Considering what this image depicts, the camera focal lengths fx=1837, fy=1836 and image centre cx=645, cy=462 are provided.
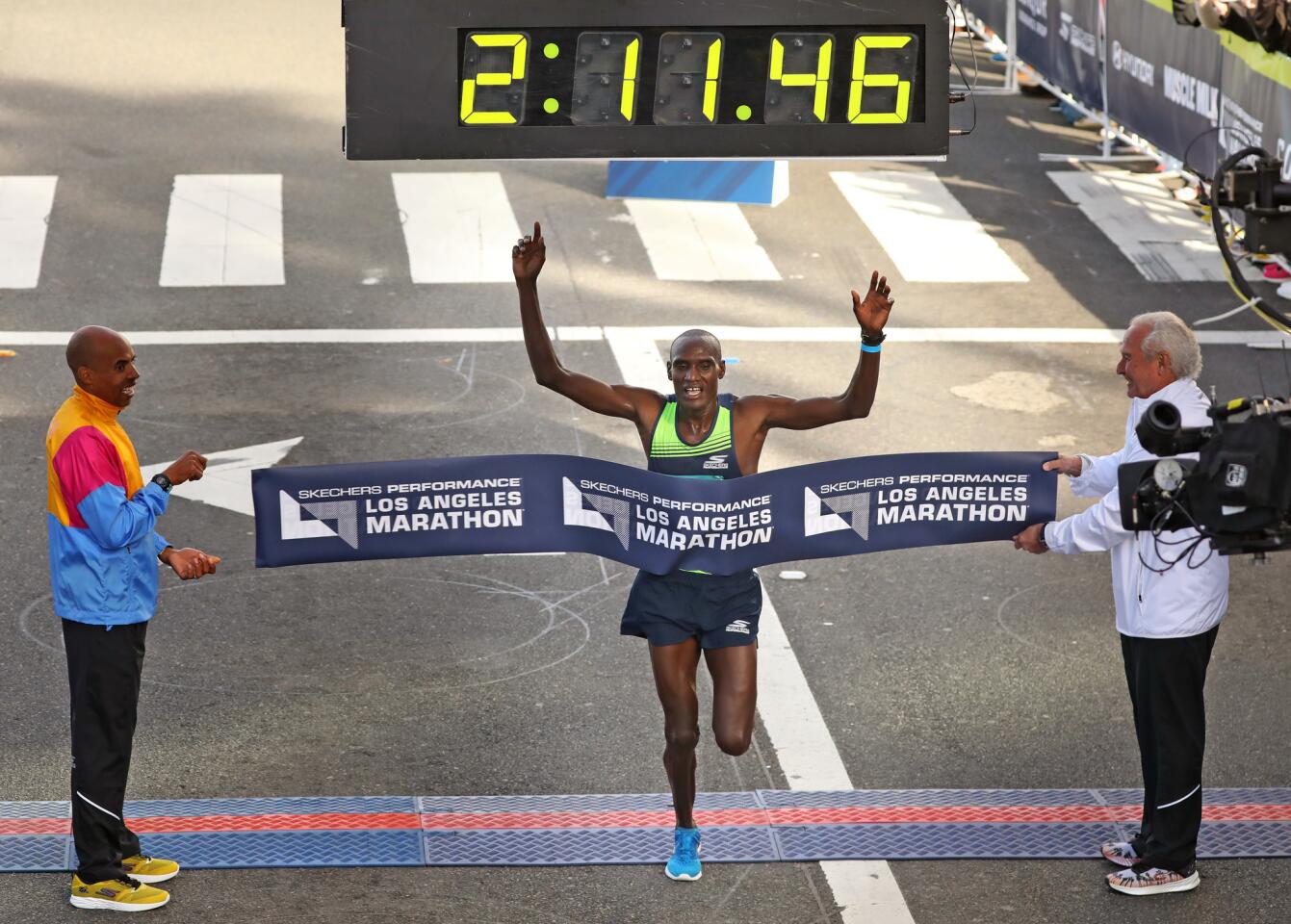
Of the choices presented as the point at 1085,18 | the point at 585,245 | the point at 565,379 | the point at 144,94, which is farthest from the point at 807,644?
the point at 144,94

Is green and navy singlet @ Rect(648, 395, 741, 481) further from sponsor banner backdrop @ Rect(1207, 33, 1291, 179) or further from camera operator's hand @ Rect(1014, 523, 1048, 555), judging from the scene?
sponsor banner backdrop @ Rect(1207, 33, 1291, 179)

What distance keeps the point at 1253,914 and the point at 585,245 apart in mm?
12200

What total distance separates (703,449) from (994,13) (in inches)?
783

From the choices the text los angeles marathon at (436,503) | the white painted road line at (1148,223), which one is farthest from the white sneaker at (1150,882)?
the white painted road line at (1148,223)

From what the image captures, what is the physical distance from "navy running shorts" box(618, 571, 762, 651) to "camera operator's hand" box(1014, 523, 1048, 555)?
122 cm

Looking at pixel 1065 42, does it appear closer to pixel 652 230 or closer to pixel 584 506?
pixel 652 230

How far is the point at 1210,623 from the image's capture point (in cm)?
775

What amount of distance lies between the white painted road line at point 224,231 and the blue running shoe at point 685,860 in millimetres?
10709

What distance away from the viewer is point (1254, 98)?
16.5 meters

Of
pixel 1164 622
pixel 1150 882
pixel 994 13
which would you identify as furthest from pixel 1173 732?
pixel 994 13

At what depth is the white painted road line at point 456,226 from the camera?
1794 cm

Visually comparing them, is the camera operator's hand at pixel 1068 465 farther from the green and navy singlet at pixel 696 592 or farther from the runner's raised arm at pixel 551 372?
the runner's raised arm at pixel 551 372

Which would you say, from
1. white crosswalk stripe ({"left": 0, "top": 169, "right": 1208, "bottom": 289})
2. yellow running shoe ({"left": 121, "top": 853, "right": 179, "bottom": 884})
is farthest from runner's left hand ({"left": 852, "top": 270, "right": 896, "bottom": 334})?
white crosswalk stripe ({"left": 0, "top": 169, "right": 1208, "bottom": 289})

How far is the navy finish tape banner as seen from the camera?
8.30m
